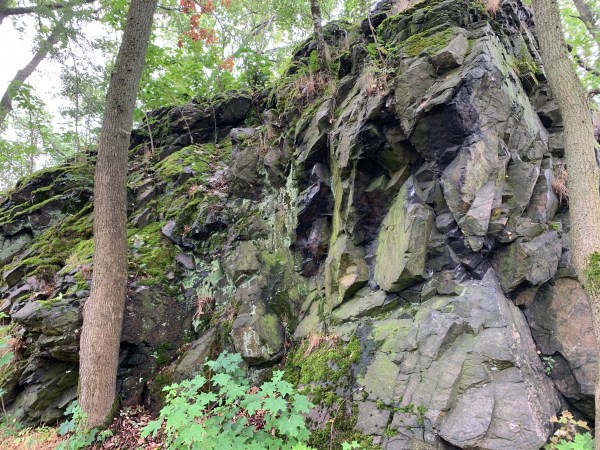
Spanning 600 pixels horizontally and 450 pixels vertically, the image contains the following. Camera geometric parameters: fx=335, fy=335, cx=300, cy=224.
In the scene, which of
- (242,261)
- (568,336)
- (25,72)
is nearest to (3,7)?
(25,72)

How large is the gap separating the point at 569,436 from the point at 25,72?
17.1m

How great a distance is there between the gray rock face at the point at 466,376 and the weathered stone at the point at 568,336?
23cm

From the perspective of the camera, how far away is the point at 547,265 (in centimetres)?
414

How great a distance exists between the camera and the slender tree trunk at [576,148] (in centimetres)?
350

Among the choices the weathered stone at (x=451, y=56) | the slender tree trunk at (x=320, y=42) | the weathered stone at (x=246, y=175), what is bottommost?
the weathered stone at (x=246, y=175)

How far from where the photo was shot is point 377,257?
500cm

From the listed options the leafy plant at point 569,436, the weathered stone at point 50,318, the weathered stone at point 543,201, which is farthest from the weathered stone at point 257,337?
the weathered stone at point 543,201

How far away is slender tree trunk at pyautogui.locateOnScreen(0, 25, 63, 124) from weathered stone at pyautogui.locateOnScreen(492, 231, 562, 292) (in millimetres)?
10747

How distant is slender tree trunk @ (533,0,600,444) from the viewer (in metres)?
3.50

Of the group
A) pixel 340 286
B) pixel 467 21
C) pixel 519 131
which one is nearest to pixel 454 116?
pixel 519 131

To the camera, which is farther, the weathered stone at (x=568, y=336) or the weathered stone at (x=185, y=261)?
the weathered stone at (x=185, y=261)

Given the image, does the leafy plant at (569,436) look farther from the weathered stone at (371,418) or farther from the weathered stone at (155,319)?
the weathered stone at (155,319)

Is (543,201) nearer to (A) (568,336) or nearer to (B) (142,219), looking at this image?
(A) (568,336)

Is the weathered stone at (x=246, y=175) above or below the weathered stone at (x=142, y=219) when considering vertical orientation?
above
